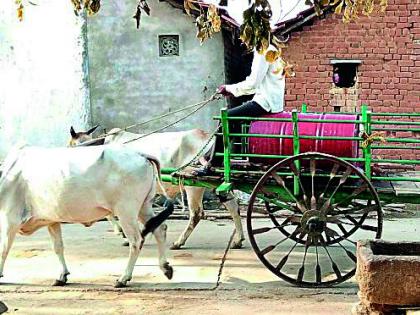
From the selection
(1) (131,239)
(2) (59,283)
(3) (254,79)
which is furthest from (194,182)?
(2) (59,283)

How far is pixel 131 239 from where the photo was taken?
6.79 m

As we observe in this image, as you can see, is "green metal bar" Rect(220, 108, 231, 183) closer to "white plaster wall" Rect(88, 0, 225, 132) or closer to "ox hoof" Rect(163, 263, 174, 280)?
"ox hoof" Rect(163, 263, 174, 280)

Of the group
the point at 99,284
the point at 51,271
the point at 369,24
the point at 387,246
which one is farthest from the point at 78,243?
the point at 369,24

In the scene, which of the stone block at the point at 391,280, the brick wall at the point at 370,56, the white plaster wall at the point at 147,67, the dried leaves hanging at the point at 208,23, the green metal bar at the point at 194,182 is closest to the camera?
the dried leaves hanging at the point at 208,23

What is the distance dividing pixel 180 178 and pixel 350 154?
175cm

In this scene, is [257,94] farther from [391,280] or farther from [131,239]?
[391,280]

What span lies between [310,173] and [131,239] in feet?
5.98

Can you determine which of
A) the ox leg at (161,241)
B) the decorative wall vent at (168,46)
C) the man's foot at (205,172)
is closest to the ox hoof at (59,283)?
the ox leg at (161,241)

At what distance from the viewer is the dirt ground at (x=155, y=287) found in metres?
6.14

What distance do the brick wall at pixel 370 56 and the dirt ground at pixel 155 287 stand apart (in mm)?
3955

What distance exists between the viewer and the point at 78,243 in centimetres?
906

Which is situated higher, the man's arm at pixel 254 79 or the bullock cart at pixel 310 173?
the man's arm at pixel 254 79

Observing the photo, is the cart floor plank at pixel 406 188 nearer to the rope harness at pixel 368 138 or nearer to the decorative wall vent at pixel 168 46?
the rope harness at pixel 368 138

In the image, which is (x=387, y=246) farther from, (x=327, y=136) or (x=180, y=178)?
(x=180, y=178)
